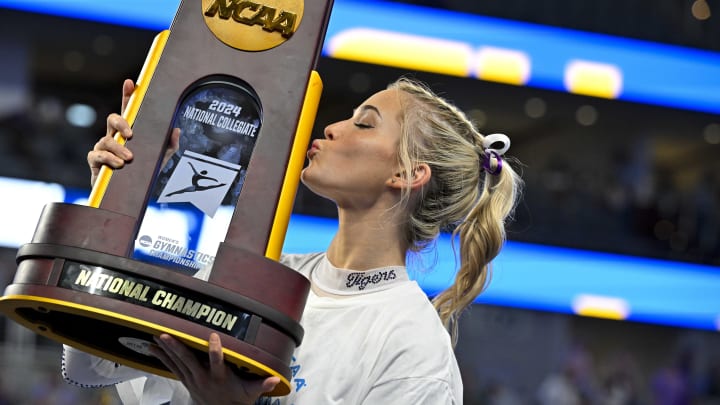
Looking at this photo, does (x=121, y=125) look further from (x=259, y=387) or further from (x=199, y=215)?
(x=259, y=387)

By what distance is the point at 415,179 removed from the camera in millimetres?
1894

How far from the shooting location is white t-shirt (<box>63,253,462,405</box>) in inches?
64.4

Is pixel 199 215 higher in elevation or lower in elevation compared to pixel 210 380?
higher

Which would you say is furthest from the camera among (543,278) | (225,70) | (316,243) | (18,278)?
(543,278)

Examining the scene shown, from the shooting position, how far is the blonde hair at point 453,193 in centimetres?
194

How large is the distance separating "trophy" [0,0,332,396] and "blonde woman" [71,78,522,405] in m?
0.07

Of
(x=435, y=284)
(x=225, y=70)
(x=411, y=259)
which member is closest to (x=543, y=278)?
(x=435, y=284)

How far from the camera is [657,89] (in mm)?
9383

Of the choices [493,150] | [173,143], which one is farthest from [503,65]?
[173,143]

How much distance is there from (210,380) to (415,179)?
647 mm

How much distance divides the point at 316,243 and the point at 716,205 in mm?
4546

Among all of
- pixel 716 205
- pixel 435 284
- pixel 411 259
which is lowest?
pixel 411 259

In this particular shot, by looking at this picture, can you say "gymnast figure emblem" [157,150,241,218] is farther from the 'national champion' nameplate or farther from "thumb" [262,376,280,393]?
"thumb" [262,376,280,393]

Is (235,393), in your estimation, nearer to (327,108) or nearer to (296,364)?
(296,364)
